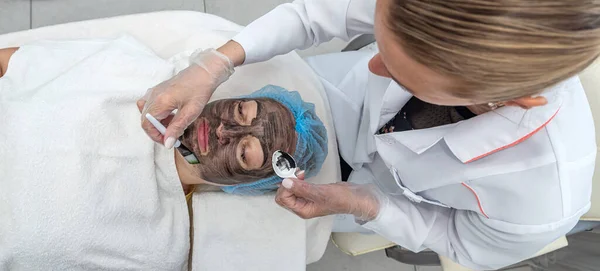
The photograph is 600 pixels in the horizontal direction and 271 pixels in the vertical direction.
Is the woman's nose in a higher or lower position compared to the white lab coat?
lower

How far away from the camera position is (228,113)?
1.36 metres

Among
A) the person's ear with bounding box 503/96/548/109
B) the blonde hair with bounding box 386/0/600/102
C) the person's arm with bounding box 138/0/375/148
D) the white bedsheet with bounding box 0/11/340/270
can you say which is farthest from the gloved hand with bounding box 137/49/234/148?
the person's ear with bounding box 503/96/548/109

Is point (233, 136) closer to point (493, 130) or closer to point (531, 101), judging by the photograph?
point (493, 130)

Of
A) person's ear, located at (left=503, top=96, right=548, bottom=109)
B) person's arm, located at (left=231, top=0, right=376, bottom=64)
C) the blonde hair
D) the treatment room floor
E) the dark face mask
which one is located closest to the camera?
the blonde hair

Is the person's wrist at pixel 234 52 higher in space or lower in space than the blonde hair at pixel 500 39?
lower

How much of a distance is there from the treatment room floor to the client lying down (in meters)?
0.69

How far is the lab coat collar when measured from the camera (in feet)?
2.88

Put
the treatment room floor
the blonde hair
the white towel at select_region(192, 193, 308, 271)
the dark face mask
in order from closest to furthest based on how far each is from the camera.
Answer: the blonde hair < the dark face mask < the white towel at select_region(192, 193, 308, 271) < the treatment room floor

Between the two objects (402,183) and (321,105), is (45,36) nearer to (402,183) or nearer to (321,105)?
(321,105)

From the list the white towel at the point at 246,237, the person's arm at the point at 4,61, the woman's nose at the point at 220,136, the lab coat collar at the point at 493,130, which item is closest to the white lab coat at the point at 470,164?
the lab coat collar at the point at 493,130

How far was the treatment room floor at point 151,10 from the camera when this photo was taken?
203 centimetres

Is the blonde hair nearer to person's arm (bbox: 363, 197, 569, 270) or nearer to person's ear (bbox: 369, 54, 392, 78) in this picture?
person's ear (bbox: 369, 54, 392, 78)

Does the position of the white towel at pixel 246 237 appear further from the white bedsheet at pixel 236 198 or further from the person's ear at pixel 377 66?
the person's ear at pixel 377 66

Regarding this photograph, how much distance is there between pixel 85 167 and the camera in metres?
1.31
